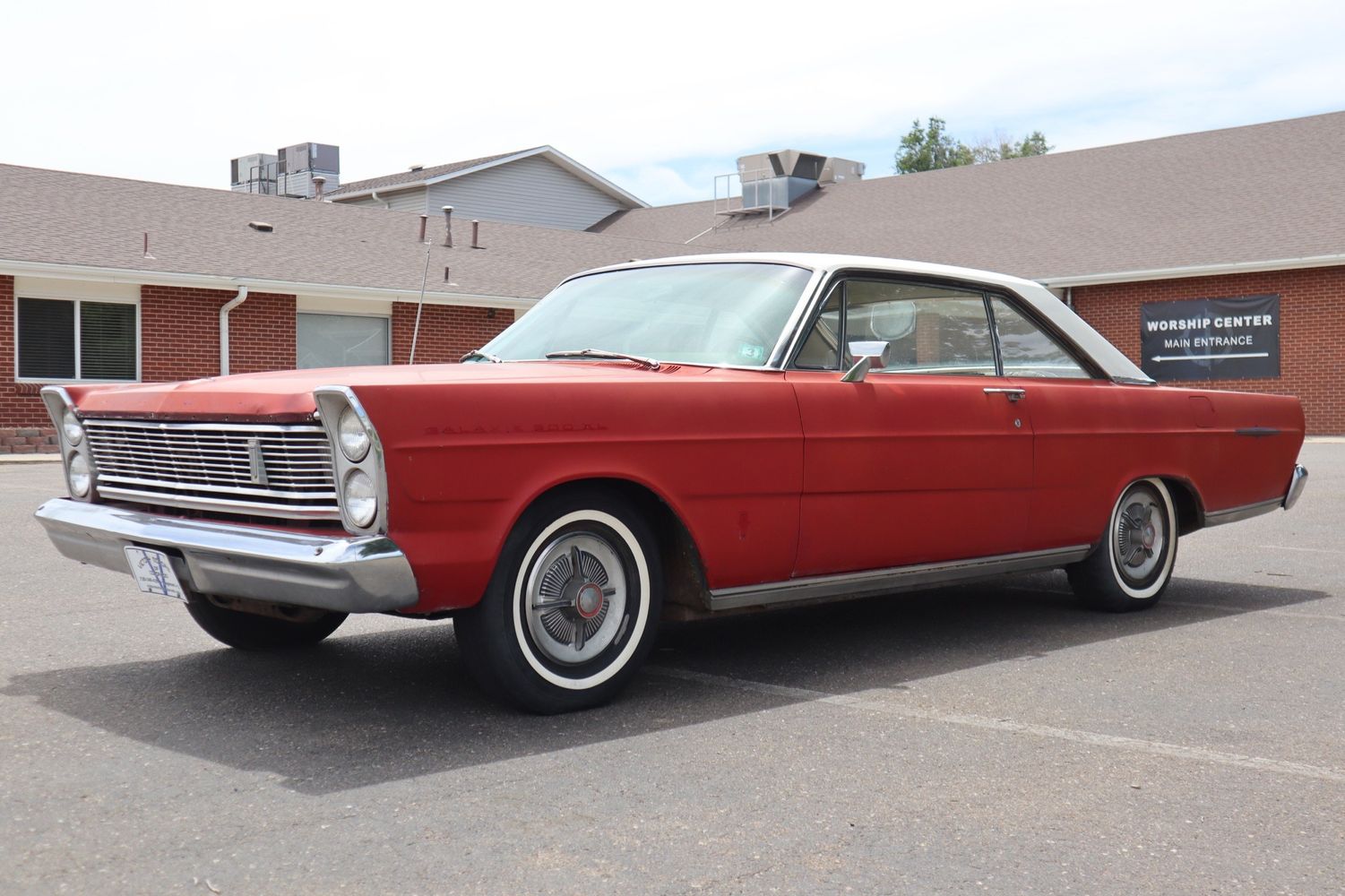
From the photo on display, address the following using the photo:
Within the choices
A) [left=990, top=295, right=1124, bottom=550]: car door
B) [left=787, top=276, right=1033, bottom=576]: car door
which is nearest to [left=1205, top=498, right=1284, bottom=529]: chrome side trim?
[left=990, top=295, right=1124, bottom=550]: car door

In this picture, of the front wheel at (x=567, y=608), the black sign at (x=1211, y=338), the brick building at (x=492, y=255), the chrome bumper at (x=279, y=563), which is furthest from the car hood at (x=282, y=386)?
the black sign at (x=1211, y=338)

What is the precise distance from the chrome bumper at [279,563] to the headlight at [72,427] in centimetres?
61

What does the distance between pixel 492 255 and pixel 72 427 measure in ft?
76.4

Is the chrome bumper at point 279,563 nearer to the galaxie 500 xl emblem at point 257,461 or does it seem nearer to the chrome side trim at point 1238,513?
the galaxie 500 xl emblem at point 257,461

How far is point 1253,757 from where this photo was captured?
420 cm

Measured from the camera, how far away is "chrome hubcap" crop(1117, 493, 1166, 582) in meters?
6.78

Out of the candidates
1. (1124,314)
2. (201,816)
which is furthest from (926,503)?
(1124,314)

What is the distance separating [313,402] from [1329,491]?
40.7 feet

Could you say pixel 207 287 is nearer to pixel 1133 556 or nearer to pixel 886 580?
pixel 1133 556

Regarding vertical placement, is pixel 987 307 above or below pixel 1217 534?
above

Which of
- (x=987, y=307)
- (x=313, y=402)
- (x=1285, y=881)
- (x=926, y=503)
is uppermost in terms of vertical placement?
(x=987, y=307)

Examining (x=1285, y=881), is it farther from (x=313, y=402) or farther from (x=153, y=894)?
(x=313, y=402)

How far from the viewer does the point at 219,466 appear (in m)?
4.56

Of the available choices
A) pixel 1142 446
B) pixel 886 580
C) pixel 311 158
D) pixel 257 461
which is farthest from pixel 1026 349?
pixel 311 158
